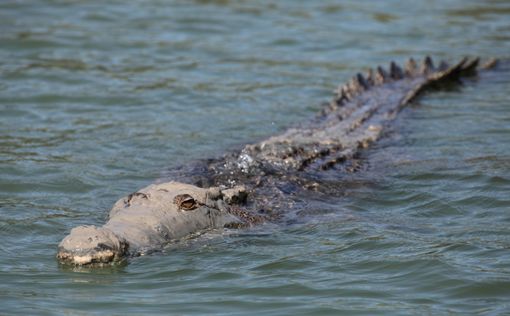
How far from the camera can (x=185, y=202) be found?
6.00 metres

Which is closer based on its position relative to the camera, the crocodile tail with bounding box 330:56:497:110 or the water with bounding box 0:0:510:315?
the water with bounding box 0:0:510:315

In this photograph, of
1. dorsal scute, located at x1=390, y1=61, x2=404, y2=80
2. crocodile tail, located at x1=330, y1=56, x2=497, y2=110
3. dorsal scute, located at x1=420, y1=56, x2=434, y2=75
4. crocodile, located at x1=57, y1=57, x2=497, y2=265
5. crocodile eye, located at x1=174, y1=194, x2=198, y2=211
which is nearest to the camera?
crocodile, located at x1=57, y1=57, x2=497, y2=265

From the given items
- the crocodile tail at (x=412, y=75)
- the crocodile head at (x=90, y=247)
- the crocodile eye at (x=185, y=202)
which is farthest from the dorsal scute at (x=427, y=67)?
the crocodile head at (x=90, y=247)

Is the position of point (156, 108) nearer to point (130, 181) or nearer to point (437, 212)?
point (130, 181)

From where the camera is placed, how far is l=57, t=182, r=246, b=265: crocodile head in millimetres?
5367

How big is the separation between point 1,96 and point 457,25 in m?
6.96

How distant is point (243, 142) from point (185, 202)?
2997 millimetres

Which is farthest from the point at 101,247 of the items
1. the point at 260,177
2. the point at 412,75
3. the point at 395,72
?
the point at 412,75

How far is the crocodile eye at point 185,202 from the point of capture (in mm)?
5992

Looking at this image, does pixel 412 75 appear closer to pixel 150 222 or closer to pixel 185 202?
pixel 185 202

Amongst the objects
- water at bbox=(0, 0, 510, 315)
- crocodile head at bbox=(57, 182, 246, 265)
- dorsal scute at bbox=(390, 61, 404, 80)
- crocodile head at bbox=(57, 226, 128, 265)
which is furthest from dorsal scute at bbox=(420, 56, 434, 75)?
crocodile head at bbox=(57, 226, 128, 265)

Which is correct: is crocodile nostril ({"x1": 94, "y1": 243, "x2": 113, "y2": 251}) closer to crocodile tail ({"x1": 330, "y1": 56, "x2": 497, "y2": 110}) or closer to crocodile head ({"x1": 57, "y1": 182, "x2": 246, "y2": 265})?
crocodile head ({"x1": 57, "y1": 182, "x2": 246, "y2": 265})

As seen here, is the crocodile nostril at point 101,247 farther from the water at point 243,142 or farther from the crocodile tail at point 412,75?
the crocodile tail at point 412,75

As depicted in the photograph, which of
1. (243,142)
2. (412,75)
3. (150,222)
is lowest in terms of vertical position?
(243,142)
